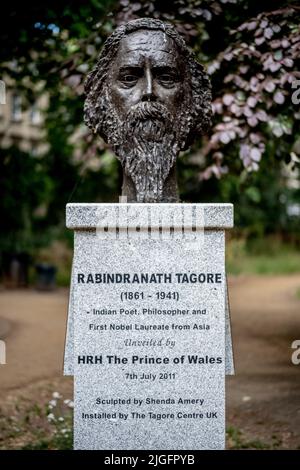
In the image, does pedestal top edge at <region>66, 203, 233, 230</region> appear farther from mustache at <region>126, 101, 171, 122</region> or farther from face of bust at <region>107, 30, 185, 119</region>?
face of bust at <region>107, 30, 185, 119</region>

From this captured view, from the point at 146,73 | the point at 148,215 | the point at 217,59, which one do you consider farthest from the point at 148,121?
the point at 217,59

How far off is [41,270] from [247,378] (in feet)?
28.7

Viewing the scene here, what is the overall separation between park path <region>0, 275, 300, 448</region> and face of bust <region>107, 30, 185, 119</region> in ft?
10.2

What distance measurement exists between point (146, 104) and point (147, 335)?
151 centimetres

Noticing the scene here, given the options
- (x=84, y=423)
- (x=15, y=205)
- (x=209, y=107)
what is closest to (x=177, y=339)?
(x=84, y=423)

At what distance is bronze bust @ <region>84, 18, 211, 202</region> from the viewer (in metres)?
4.46

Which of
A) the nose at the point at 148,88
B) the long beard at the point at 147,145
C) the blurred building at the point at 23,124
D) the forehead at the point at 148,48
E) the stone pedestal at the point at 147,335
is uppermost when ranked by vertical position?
the blurred building at the point at 23,124

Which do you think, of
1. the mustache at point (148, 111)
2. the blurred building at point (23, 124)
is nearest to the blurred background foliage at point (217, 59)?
the mustache at point (148, 111)

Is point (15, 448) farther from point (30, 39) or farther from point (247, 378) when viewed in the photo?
point (30, 39)

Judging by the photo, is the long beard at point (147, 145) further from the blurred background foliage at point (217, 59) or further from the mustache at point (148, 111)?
the blurred background foliage at point (217, 59)

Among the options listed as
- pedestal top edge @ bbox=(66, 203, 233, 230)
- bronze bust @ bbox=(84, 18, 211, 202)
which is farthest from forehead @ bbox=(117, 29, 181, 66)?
pedestal top edge @ bbox=(66, 203, 233, 230)

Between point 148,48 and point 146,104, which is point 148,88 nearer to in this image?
point 146,104

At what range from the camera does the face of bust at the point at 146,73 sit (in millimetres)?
4453
